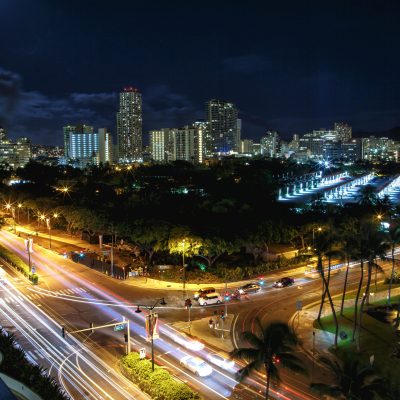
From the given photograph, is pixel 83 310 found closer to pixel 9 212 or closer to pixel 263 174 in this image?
pixel 9 212

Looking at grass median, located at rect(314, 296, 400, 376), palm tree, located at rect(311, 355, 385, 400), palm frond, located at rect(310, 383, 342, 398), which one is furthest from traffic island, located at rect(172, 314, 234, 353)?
palm tree, located at rect(311, 355, 385, 400)

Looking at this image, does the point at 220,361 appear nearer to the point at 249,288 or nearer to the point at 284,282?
the point at 249,288

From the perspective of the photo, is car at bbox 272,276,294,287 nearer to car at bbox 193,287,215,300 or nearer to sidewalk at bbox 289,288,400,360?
sidewalk at bbox 289,288,400,360

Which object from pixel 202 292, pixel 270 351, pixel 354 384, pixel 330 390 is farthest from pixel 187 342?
pixel 354 384

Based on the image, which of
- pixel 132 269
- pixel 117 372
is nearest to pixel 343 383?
pixel 117 372

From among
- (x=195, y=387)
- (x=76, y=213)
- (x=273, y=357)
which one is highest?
(x=76, y=213)
